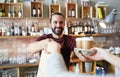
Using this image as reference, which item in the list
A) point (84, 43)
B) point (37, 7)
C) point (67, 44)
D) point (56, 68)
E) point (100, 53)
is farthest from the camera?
point (37, 7)

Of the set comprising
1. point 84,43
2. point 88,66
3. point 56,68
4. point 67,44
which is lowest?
point 88,66

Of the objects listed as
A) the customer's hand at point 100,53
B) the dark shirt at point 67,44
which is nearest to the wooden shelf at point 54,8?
the dark shirt at point 67,44

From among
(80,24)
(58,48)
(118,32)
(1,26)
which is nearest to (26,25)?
(1,26)

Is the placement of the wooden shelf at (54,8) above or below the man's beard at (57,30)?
above

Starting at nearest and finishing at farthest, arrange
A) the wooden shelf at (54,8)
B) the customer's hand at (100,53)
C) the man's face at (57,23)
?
the customer's hand at (100,53) < the man's face at (57,23) < the wooden shelf at (54,8)

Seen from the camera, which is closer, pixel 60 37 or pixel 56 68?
pixel 56 68

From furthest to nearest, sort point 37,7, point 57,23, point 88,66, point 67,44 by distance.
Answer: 1. point 88,66
2. point 37,7
3. point 57,23
4. point 67,44

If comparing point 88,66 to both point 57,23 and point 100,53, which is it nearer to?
point 57,23

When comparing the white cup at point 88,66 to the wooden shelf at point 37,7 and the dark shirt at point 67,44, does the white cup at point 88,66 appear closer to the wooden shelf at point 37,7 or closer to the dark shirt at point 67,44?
the wooden shelf at point 37,7

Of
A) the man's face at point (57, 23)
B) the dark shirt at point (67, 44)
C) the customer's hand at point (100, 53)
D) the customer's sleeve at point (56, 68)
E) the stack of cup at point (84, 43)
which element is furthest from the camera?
the man's face at point (57, 23)

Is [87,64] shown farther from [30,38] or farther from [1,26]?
[1,26]

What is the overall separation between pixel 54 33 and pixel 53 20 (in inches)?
7.5

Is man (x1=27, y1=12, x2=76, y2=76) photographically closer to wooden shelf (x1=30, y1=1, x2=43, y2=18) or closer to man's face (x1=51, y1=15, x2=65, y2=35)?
man's face (x1=51, y1=15, x2=65, y2=35)

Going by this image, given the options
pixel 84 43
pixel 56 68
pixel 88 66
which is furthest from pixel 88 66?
pixel 56 68
